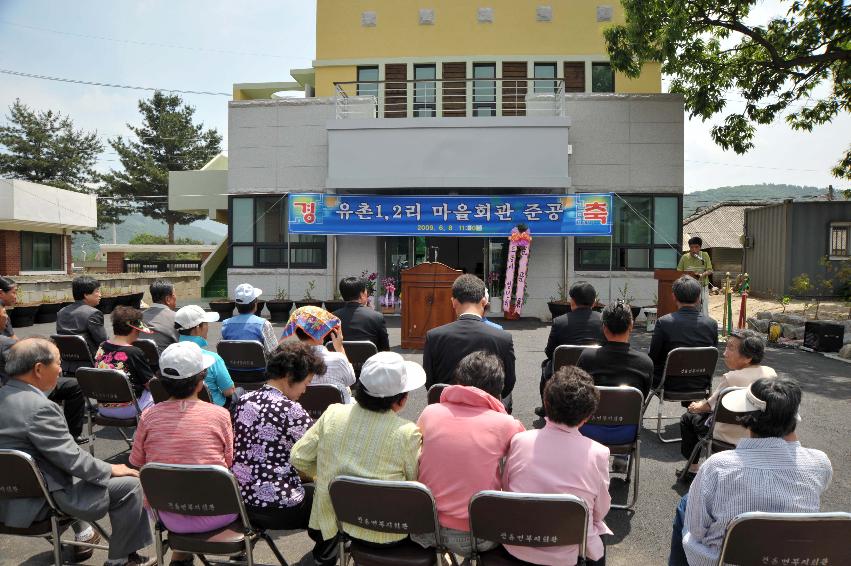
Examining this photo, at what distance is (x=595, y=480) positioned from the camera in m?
2.49

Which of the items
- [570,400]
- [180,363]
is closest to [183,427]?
[180,363]

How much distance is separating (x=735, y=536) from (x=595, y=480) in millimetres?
535

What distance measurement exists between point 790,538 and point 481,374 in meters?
1.37

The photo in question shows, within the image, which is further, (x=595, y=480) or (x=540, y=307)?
(x=540, y=307)

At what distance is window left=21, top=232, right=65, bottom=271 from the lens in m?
25.6

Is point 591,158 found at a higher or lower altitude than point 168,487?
higher

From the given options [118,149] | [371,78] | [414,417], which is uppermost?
[118,149]

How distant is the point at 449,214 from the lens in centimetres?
1427

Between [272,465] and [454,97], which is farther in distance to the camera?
[454,97]

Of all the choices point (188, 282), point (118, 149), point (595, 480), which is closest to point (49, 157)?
point (118, 149)

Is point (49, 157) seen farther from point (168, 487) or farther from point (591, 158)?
point (168, 487)

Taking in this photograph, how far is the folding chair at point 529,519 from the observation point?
2.24m

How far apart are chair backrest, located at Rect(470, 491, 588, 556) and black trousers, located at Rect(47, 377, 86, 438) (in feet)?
13.2

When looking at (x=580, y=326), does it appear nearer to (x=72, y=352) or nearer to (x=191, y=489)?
(x=191, y=489)
